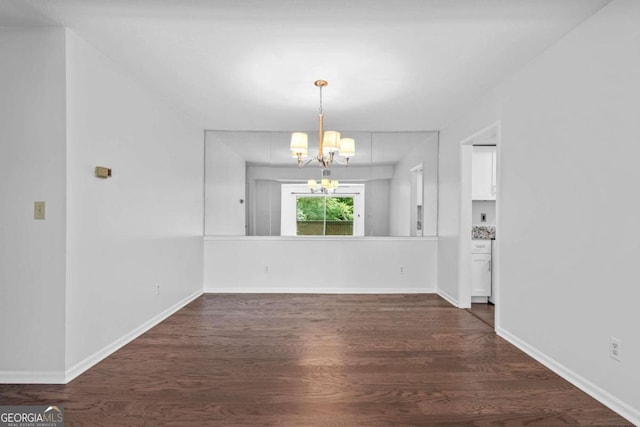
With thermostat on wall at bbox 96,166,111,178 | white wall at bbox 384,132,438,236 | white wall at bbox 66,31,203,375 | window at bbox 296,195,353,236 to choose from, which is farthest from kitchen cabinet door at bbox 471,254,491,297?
thermostat on wall at bbox 96,166,111,178

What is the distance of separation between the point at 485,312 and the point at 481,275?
1.98 feet

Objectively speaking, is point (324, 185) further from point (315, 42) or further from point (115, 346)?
point (115, 346)

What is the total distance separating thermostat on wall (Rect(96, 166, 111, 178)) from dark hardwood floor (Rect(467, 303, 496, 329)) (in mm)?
3969

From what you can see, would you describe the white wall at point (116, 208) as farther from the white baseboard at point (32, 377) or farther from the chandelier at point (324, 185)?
the chandelier at point (324, 185)

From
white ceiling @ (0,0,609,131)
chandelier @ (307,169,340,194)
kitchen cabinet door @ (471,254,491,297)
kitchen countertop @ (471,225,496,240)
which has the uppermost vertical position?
white ceiling @ (0,0,609,131)

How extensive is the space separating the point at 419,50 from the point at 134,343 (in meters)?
3.58

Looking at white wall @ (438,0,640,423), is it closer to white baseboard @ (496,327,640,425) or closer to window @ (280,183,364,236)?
white baseboard @ (496,327,640,425)

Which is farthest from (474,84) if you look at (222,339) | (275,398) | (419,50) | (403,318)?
(222,339)

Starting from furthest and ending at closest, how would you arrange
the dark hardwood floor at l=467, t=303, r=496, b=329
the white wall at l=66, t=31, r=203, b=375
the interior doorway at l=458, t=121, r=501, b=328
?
1. the interior doorway at l=458, t=121, r=501, b=328
2. the dark hardwood floor at l=467, t=303, r=496, b=329
3. the white wall at l=66, t=31, r=203, b=375

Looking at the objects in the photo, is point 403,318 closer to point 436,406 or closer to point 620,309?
point 436,406

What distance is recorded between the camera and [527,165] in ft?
9.39

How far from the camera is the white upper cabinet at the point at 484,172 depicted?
4703 millimetres

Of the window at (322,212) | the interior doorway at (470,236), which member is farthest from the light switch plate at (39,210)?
the interior doorway at (470,236)

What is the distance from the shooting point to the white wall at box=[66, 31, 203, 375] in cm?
244
